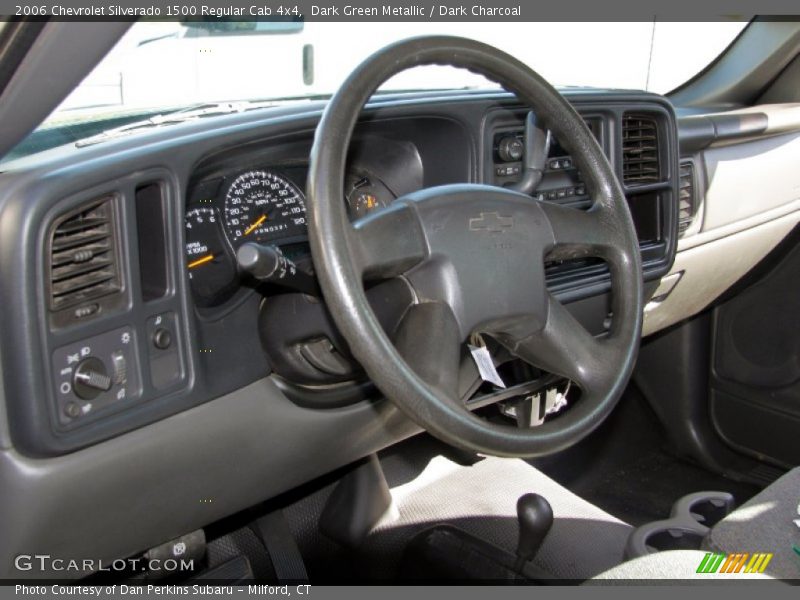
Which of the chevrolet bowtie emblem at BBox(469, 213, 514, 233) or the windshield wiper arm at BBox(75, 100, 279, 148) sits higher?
the windshield wiper arm at BBox(75, 100, 279, 148)

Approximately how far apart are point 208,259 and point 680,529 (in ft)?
3.52

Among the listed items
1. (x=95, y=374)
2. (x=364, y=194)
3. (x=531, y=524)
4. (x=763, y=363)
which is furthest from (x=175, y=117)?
(x=763, y=363)

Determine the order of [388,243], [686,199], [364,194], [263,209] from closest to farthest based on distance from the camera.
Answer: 1. [388,243]
2. [263,209]
3. [364,194]
4. [686,199]

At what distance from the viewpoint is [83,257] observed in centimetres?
116

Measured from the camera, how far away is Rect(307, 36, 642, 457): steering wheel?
1.04 m

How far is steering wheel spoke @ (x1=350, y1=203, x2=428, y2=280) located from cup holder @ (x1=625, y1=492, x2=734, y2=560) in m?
0.81

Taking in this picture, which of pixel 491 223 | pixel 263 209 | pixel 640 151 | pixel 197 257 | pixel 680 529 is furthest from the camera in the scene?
pixel 640 151

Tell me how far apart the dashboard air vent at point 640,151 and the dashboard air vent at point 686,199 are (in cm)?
21

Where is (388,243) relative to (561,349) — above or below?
above

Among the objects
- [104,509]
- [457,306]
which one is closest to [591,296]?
[457,306]

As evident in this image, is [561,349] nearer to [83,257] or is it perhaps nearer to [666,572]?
[666,572]

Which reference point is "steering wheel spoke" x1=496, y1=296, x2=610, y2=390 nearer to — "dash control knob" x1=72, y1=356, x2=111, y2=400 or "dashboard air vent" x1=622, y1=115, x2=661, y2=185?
"dash control knob" x1=72, y1=356, x2=111, y2=400

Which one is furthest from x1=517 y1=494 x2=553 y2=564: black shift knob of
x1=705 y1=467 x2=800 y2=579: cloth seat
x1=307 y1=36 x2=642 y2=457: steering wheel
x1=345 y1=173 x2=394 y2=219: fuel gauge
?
x1=345 y1=173 x2=394 y2=219: fuel gauge

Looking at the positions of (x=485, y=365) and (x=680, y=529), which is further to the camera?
(x=680, y=529)
